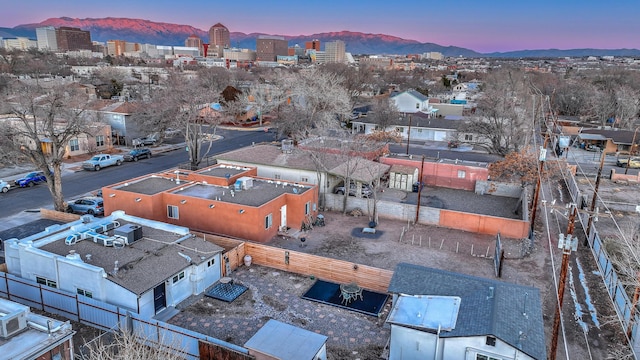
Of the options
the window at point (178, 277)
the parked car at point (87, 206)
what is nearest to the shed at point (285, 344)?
the window at point (178, 277)

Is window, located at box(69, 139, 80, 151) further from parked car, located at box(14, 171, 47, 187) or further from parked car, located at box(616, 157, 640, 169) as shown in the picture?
parked car, located at box(616, 157, 640, 169)

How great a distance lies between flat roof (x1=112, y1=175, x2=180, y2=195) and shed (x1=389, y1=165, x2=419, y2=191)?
61.8 feet

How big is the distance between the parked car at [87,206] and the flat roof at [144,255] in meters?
8.47

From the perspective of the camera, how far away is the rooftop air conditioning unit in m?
13.1

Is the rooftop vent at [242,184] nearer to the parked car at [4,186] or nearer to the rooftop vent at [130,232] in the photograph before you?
the rooftop vent at [130,232]

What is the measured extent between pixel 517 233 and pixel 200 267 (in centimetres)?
2020

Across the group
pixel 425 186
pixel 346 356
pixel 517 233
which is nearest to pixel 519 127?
pixel 425 186

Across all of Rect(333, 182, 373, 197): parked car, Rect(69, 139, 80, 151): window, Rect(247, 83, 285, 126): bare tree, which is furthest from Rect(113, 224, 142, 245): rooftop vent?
Rect(247, 83, 285, 126): bare tree

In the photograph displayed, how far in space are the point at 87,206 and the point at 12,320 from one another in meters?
19.1

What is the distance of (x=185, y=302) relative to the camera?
66.5 feet

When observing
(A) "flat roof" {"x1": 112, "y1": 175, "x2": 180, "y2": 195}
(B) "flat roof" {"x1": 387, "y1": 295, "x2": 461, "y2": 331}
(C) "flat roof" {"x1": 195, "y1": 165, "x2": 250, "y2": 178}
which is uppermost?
(C) "flat roof" {"x1": 195, "y1": 165, "x2": 250, "y2": 178}

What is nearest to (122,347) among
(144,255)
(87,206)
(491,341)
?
(144,255)

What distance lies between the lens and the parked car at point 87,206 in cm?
3083

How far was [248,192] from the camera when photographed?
29.6 metres
